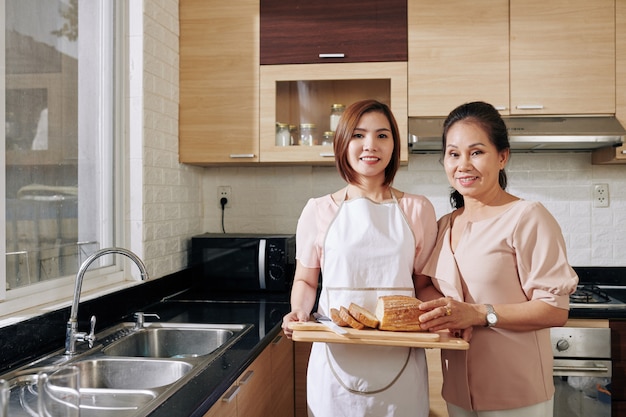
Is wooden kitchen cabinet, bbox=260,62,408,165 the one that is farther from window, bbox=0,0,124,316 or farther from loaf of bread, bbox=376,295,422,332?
loaf of bread, bbox=376,295,422,332

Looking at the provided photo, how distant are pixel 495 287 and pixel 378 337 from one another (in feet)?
1.04

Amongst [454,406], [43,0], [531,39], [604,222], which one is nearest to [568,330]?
[604,222]

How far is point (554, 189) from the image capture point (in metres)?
3.00

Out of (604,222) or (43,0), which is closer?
(43,0)

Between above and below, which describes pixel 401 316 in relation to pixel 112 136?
below

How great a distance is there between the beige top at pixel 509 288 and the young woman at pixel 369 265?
148 mm

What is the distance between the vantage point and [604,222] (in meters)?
2.98

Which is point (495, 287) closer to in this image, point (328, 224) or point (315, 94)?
point (328, 224)

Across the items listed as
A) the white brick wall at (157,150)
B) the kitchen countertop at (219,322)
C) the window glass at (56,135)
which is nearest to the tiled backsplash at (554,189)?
the white brick wall at (157,150)

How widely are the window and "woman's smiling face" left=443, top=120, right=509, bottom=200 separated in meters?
1.30

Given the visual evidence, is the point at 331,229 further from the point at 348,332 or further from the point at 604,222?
the point at 604,222

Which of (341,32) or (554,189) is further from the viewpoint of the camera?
(554,189)

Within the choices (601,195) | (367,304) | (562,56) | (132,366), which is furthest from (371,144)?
(601,195)

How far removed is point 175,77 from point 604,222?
231cm
